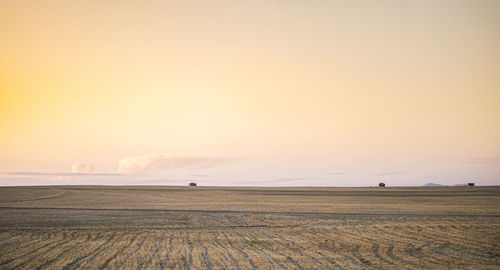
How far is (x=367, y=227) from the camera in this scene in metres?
22.2

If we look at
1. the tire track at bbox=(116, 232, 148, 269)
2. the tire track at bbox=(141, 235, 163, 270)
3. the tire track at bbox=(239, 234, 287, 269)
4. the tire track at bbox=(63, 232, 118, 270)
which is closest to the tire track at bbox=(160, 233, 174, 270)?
the tire track at bbox=(141, 235, 163, 270)

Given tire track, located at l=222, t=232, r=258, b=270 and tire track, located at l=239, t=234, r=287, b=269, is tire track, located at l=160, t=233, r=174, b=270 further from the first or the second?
tire track, located at l=239, t=234, r=287, b=269

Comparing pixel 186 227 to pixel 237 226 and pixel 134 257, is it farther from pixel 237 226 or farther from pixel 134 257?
pixel 134 257

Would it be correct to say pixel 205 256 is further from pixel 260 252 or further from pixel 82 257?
pixel 82 257

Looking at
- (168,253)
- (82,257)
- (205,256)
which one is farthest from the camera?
(168,253)

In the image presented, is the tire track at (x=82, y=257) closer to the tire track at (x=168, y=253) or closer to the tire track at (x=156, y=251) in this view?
the tire track at (x=156, y=251)

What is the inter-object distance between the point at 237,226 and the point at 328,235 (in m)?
6.22

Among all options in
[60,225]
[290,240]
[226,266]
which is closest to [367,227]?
[290,240]

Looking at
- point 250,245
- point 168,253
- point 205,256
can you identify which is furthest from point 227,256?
point 250,245

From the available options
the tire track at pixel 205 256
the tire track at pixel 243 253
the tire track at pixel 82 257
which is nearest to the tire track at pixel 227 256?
the tire track at pixel 243 253

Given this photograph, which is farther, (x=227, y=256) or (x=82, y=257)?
(x=227, y=256)

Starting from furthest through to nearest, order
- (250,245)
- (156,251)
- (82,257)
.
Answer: (250,245) → (156,251) → (82,257)

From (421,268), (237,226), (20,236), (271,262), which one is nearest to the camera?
(421,268)

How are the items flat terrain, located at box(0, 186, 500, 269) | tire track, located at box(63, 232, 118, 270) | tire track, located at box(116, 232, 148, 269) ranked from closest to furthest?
tire track, located at box(63, 232, 118, 270), tire track, located at box(116, 232, 148, 269), flat terrain, located at box(0, 186, 500, 269)
